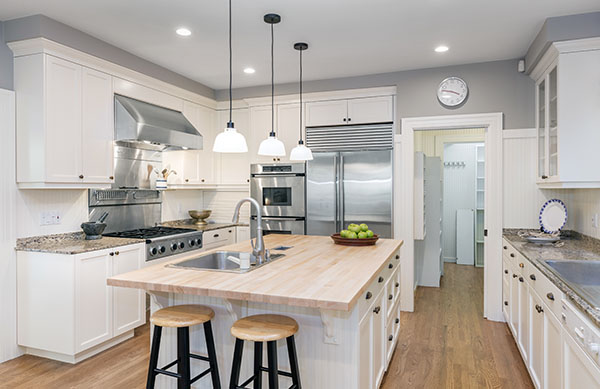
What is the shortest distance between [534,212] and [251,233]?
3.35 meters

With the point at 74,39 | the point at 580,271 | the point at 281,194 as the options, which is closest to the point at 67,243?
the point at 74,39

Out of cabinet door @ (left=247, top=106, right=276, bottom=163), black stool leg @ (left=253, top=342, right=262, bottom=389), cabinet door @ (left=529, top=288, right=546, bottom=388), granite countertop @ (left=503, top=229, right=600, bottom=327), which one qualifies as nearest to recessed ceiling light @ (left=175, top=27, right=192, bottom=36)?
cabinet door @ (left=247, top=106, right=276, bottom=163)

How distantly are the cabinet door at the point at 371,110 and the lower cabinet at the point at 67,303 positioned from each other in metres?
2.98

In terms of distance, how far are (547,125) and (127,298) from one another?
415 cm

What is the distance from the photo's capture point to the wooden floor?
2.83 metres

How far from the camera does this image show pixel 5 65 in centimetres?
322

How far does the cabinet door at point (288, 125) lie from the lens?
503 centimetres

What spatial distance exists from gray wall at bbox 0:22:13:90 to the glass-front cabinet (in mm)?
4530

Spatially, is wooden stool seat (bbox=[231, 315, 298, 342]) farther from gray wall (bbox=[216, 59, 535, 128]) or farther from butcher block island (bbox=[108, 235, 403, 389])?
gray wall (bbox=[216, 59, 535, 128])

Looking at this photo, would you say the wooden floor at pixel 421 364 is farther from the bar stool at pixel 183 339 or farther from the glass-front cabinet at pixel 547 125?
the glass-front cabinet at pixel 547 125

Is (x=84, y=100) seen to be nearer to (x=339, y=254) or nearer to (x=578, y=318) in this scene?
(x=339, y=254)

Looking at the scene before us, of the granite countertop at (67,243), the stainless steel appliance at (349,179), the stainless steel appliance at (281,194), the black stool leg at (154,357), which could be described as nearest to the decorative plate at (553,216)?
the stainless steel appliance at (349,179)

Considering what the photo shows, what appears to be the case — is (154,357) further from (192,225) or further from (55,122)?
(192,225)

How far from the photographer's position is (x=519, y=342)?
311cm
